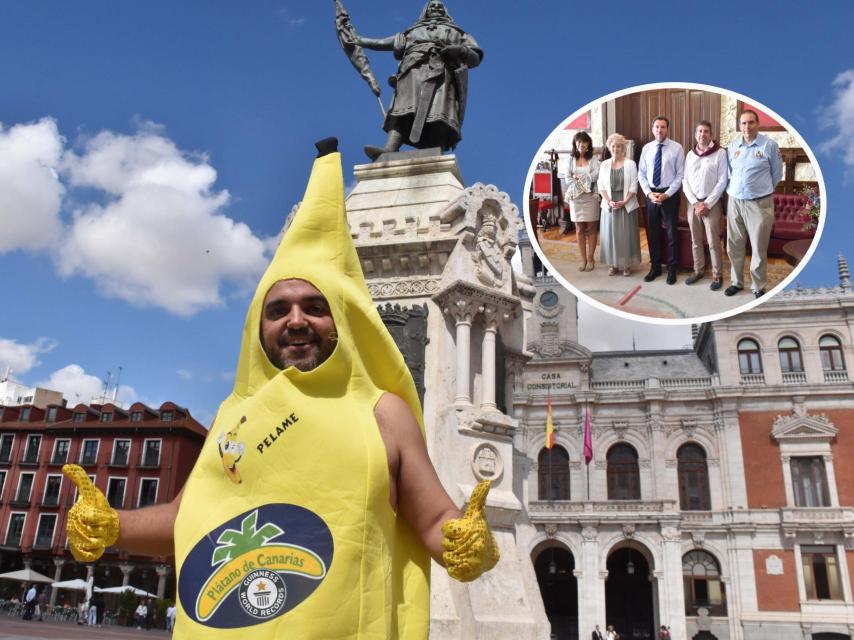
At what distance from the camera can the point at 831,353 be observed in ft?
124

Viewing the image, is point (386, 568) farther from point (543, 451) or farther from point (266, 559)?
point (543, 451)

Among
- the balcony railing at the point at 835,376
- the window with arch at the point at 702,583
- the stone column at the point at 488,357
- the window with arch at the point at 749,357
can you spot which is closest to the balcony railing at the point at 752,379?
the window with arch at the point at 749,357

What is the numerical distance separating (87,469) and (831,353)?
131 ft

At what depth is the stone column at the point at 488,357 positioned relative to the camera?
7527mm

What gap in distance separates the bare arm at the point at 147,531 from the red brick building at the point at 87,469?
1435 inches

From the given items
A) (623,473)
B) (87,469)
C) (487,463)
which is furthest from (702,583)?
(487,463)

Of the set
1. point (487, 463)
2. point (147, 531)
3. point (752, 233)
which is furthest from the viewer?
point (752, 233)

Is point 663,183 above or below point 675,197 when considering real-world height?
above

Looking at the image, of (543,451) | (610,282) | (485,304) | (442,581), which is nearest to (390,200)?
(485,304)

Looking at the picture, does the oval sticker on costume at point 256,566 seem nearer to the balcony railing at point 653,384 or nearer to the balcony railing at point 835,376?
the balcony railing at point 653,384

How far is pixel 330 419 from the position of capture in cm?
336

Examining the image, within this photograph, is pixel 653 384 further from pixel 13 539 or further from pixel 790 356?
pixel 13 539

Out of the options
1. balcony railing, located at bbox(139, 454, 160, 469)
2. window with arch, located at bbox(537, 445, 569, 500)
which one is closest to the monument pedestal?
window with arch, located at bbox(537, 445, 569, 500)

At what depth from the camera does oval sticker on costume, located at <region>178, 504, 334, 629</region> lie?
300cm
